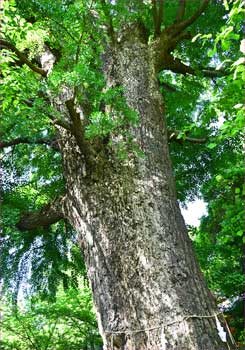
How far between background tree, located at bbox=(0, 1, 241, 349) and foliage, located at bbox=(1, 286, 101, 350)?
2.13m

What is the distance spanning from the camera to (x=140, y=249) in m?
2.25

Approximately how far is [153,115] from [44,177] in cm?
216

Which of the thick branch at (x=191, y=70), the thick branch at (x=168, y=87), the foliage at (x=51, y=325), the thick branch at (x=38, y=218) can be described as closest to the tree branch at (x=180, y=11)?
the thick branch at (x=191, y=70)

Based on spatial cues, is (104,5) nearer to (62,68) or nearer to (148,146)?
(62,68)

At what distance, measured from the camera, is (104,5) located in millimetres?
2676

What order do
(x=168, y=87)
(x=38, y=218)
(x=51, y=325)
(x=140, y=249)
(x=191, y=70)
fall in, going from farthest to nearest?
(x=51, y=325)
(x=168, y=87)
(x=191, y=70)
(x=38, y=218)
(x=140, y=249)

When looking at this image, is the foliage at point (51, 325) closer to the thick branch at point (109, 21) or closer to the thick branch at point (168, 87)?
the thick branch at point (168, 87)

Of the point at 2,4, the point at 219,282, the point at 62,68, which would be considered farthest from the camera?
the point at 219,282

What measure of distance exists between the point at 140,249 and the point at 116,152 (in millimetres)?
822

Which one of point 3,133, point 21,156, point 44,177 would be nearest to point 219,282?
point 44,177

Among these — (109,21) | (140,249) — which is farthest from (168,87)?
(140,249)

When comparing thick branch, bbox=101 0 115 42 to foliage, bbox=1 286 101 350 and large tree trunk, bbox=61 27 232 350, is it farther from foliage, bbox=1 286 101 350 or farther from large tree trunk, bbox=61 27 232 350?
foliage, bbox=1 286 101 350

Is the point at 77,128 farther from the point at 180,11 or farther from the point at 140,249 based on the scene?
the point at 180,11

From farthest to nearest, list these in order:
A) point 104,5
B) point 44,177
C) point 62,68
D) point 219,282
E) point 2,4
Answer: point 219,282
point 44,177
point 104,5
point 62,68
point 2,4
